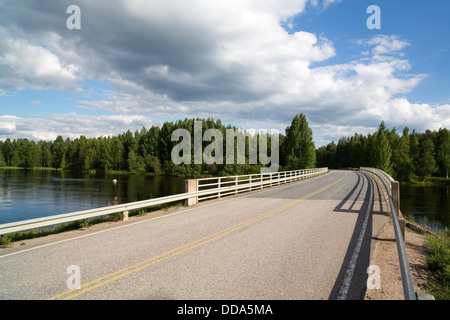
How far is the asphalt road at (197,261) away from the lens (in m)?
4.20

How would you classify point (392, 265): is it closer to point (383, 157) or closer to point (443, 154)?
point (383, 157)

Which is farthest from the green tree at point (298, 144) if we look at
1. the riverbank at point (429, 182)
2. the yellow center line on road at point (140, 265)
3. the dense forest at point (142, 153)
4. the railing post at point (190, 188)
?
the yellow center line on road at point (140, 265)

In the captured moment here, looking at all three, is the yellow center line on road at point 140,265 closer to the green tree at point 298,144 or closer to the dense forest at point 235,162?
the dense forest at point 235,162

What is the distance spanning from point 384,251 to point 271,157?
326 feet

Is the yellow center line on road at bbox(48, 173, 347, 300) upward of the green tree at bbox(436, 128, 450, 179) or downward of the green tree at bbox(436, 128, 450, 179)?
downward

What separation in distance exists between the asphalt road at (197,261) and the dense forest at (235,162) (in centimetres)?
6334

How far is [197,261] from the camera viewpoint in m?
5.43

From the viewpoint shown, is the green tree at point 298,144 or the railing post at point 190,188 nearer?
the railing post at point 190,188

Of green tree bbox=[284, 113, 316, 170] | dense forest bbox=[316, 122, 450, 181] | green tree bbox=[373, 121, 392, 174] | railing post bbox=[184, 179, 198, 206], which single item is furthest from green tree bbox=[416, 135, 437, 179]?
railing post bbox=[184, 179, 198, 206]

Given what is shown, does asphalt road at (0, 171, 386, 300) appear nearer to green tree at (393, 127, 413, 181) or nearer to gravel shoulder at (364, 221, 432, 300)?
gravel shoulder at (364, 221, 432, 300)

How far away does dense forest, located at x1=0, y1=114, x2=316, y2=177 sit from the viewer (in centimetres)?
7575

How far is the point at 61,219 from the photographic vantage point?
768cm
